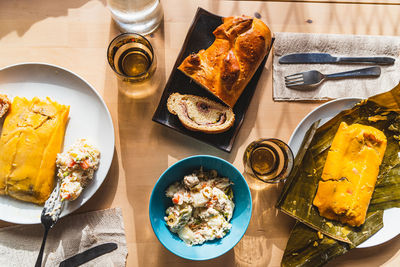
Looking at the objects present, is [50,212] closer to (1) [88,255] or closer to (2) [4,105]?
(1) [88,255]

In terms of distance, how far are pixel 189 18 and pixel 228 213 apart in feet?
3.21

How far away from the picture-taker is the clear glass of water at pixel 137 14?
4.43 feet

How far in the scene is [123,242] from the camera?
4.66 feet

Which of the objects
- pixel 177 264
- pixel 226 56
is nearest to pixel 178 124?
pixel 226 56

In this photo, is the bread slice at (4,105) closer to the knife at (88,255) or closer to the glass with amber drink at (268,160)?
the knife at (88,255)

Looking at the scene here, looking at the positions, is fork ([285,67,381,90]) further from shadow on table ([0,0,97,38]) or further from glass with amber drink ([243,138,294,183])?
shadow on table ([0,0,97,38])

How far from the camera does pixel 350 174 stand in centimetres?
135

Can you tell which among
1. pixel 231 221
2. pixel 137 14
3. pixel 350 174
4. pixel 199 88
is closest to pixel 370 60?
pixel 350 174

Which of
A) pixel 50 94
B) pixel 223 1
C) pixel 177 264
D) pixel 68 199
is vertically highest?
pixel 223 1

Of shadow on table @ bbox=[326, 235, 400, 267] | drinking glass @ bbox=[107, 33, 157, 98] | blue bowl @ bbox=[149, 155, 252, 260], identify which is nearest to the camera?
blue bowl @ bbox=[149, 155, 252, 260]

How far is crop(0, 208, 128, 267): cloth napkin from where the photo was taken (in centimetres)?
138

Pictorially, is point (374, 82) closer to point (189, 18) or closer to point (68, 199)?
point (189, 18)

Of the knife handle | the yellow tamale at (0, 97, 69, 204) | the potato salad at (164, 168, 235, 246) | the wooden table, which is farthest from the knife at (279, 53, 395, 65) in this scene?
the yellow tamale at (0, 97, 69, 204)

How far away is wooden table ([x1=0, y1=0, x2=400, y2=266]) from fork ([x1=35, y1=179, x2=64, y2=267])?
0.50 feet
